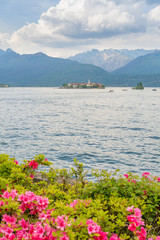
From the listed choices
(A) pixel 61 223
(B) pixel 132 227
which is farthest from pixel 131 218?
(A) pixel 61 223

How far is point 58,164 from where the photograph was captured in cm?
2150

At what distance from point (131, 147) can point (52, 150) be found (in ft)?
31.8

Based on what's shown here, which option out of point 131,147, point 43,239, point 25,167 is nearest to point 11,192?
point 43,239

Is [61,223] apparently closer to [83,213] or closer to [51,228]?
[51,228]

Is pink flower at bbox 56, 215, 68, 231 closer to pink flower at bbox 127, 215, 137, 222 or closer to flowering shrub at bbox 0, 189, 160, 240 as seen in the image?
flowering shrub at bbox 0, 189, 160, 240

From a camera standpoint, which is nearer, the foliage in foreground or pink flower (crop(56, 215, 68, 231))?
pink flower (crop(56, 215, 68, 231))

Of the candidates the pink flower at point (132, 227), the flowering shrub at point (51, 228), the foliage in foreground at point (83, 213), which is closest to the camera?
the flowering shrub at point (51, 228)

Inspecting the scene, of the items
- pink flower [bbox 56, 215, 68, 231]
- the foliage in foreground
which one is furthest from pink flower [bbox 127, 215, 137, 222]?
pink flower [bbox 56, 215, 68, 231]

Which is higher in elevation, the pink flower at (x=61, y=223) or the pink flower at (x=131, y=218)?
the pink flower at (x=61, y=223)

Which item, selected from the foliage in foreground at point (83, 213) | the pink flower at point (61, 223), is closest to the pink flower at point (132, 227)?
the foliage in foreground at point (83, 213)

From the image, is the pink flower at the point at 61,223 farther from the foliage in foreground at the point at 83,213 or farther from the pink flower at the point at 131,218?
the pink flower at the point at 131,218

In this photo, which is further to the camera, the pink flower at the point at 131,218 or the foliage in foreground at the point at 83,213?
the pink flower at the point at 131,218

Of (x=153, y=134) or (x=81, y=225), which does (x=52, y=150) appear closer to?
(x=153, y=134)

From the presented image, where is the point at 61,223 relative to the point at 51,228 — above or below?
above
